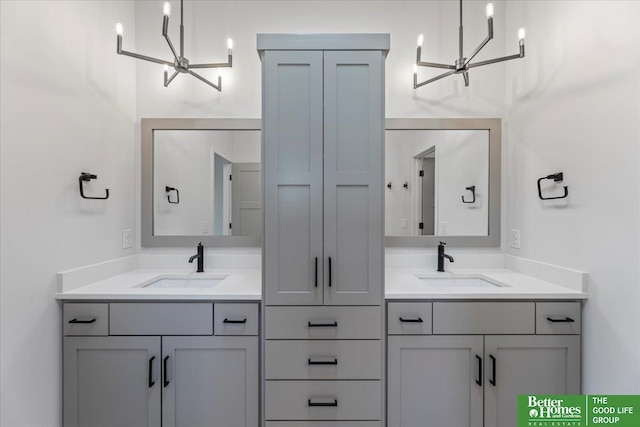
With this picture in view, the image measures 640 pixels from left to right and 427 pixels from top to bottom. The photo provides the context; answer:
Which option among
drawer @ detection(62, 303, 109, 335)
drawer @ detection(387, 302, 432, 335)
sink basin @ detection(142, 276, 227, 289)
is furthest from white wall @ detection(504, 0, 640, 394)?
drawer @ detection(62, 303, 109, 335)

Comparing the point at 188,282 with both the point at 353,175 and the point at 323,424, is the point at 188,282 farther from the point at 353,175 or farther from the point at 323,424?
the point at 353,175

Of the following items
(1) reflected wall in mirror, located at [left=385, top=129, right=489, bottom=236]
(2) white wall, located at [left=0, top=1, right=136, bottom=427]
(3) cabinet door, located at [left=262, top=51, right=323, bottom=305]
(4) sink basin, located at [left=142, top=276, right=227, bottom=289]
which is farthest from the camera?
(1) reflected wall in mirror, located at [left=385, top=129, right=489, bottom=236]

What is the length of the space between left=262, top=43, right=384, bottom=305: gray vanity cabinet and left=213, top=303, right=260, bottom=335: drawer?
126 millimetres

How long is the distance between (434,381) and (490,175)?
147 centimetres

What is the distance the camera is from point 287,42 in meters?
1.51

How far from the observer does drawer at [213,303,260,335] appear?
1.57 meters

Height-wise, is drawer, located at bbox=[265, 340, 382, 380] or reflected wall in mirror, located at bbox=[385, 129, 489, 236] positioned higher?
reflected wall in mirror, located at bbox=[385, 129, 489, 236]

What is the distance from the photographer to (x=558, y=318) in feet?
5.17

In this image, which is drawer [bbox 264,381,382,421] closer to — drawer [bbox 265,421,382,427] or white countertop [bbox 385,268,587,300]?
drawer [bbox 265,421,382,427]

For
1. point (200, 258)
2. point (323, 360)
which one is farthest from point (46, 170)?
point (323, 360)

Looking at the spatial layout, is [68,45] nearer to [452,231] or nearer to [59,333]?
[59,333]

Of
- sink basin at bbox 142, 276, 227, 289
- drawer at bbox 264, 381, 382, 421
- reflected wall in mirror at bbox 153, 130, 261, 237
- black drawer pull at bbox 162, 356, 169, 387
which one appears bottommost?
drawer at bbox 264, 381, 382, 421

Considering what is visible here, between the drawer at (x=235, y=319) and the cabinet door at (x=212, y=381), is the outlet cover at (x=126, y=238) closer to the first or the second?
the cabinet door at (x=212, y=381)

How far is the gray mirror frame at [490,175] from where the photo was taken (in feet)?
7.06
